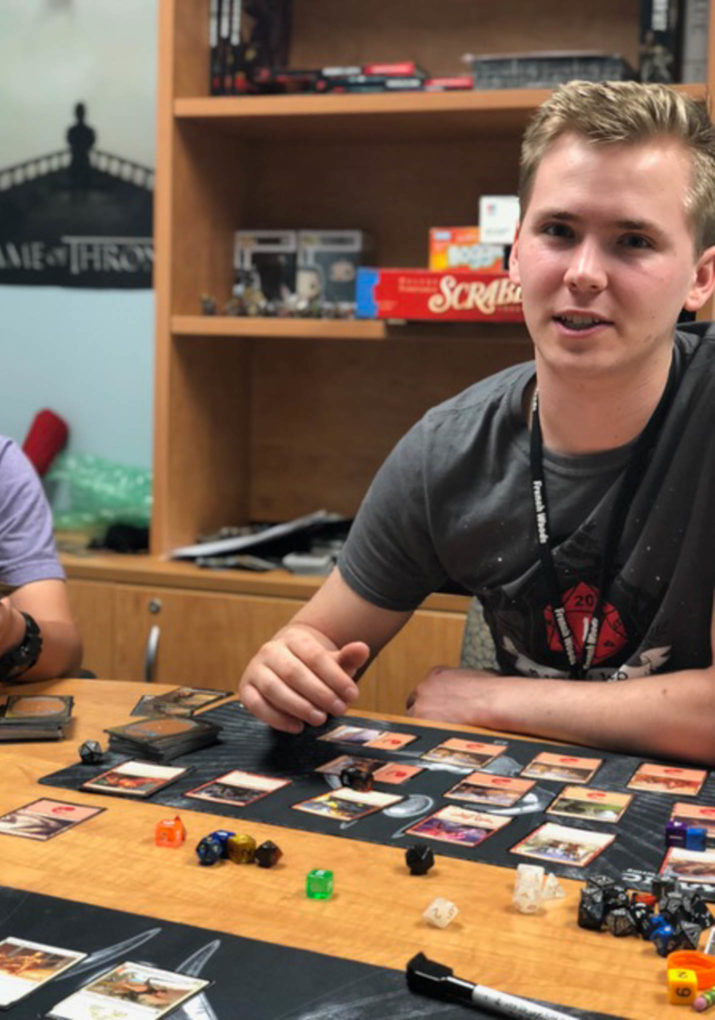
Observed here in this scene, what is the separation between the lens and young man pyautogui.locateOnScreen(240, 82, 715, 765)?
1.59 meters

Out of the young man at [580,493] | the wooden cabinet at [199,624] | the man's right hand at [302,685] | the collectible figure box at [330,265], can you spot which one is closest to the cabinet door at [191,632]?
the wooden cabinet at [199,624]

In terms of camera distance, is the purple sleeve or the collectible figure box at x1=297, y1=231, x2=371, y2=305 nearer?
the purple sleeve

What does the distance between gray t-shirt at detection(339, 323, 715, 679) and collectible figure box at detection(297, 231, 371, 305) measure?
133cm

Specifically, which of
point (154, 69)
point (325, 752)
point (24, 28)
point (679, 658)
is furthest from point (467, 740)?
point (24, 28)

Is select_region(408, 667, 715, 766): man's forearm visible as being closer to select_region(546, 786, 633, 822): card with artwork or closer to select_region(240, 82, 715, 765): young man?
select_region(240, 82, 715, 765): young man

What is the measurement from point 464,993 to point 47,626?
3.89ft

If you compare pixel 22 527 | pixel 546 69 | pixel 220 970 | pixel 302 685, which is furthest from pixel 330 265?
pixel 220 970

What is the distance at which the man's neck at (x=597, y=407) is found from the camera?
1.73 metres

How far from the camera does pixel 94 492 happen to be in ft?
11.7

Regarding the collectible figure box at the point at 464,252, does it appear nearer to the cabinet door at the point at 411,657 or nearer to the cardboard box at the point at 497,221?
the cardboard box at the point at 497,221

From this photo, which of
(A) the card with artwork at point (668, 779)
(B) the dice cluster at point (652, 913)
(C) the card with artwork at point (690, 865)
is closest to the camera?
(B) the dice cluster at point (652, 913)

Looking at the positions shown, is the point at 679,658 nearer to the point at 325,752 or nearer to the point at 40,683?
the point at 325,752

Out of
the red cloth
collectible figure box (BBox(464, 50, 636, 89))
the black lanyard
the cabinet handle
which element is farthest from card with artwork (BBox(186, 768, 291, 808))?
the red cloth

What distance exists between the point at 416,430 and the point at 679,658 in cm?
50
